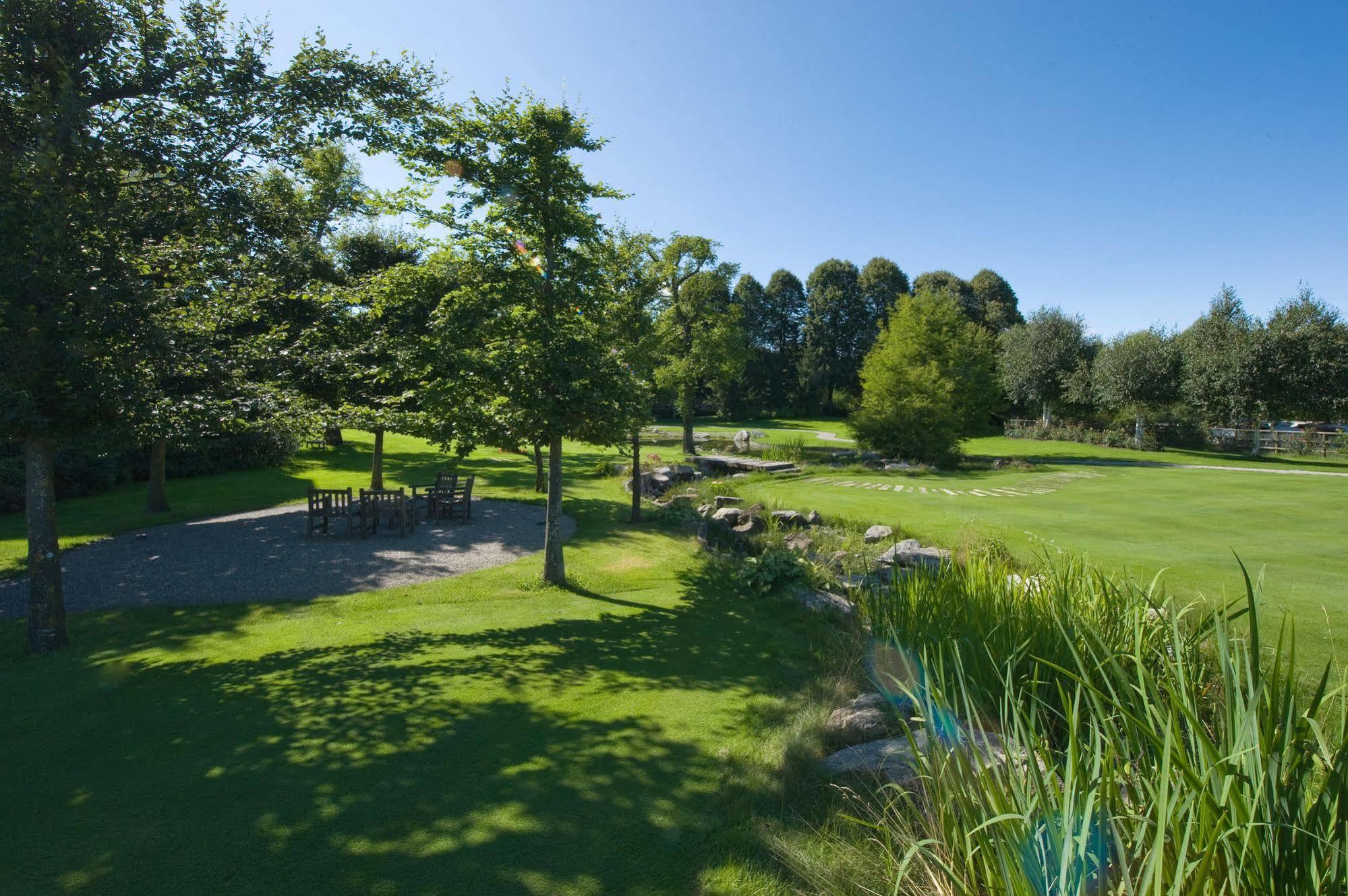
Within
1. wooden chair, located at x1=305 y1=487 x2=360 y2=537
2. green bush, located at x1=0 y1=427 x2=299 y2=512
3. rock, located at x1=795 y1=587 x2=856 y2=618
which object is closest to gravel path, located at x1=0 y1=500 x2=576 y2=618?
wooden chair, located at x1=305 y1=487 x2=360 y2=537

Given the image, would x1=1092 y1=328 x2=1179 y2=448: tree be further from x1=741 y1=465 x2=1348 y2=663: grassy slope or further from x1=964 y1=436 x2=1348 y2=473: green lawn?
x1=741 y1=465 x2=1348 y2=663: grassy slope

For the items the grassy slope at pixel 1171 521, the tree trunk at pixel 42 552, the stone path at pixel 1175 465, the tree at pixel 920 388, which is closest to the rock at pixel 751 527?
the grassy slope at pixel 1171 521

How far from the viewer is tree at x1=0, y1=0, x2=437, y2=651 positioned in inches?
252

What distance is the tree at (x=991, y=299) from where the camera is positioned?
6306 centimetres

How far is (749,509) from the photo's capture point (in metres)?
15.1

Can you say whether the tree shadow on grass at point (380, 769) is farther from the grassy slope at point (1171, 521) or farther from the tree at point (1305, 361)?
the tree at point (1305, 361)

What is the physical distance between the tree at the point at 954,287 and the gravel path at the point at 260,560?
5843 cm

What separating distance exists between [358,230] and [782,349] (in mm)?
46875

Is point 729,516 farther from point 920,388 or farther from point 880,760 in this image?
point 920,388

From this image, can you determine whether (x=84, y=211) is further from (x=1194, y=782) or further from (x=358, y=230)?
(x=358, y=230)

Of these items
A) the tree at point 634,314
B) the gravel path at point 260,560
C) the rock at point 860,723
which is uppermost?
the tree at point 634,314

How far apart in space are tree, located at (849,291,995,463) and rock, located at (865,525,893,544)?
18.1 m

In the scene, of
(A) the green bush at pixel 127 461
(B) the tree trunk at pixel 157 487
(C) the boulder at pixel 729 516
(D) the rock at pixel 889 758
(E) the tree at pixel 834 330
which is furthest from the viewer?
(E) the tree at pixel 834 330

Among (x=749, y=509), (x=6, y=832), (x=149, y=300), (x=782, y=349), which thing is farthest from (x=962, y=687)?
(x=782, y=349)
